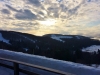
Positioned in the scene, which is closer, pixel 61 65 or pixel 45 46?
pixel 61 65

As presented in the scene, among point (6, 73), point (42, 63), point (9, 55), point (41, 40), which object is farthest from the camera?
point (41, 40)

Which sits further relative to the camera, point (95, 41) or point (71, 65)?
point (95, 41)

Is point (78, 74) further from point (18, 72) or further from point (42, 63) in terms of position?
point (18, 72)

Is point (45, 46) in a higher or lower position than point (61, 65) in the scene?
lower

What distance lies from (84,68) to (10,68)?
6.39 ft

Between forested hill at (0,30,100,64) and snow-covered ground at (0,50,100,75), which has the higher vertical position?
snow-covered ground at (0,50,100,75)

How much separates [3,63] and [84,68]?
7.72 ft

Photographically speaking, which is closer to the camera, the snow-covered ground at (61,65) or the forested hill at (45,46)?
the snow-covered ground at (61,65)

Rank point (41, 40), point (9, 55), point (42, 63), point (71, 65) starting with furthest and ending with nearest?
1. point (41, 40)
2. point (9, 55)
3. point (42, 63)
4. point (71, 65)

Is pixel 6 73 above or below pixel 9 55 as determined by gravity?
Answer: below

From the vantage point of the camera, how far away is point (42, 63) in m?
4.65

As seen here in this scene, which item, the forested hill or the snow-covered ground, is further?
the forested hill

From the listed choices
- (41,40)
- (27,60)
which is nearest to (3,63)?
(27,60)

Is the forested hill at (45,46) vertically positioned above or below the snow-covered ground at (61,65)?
below
